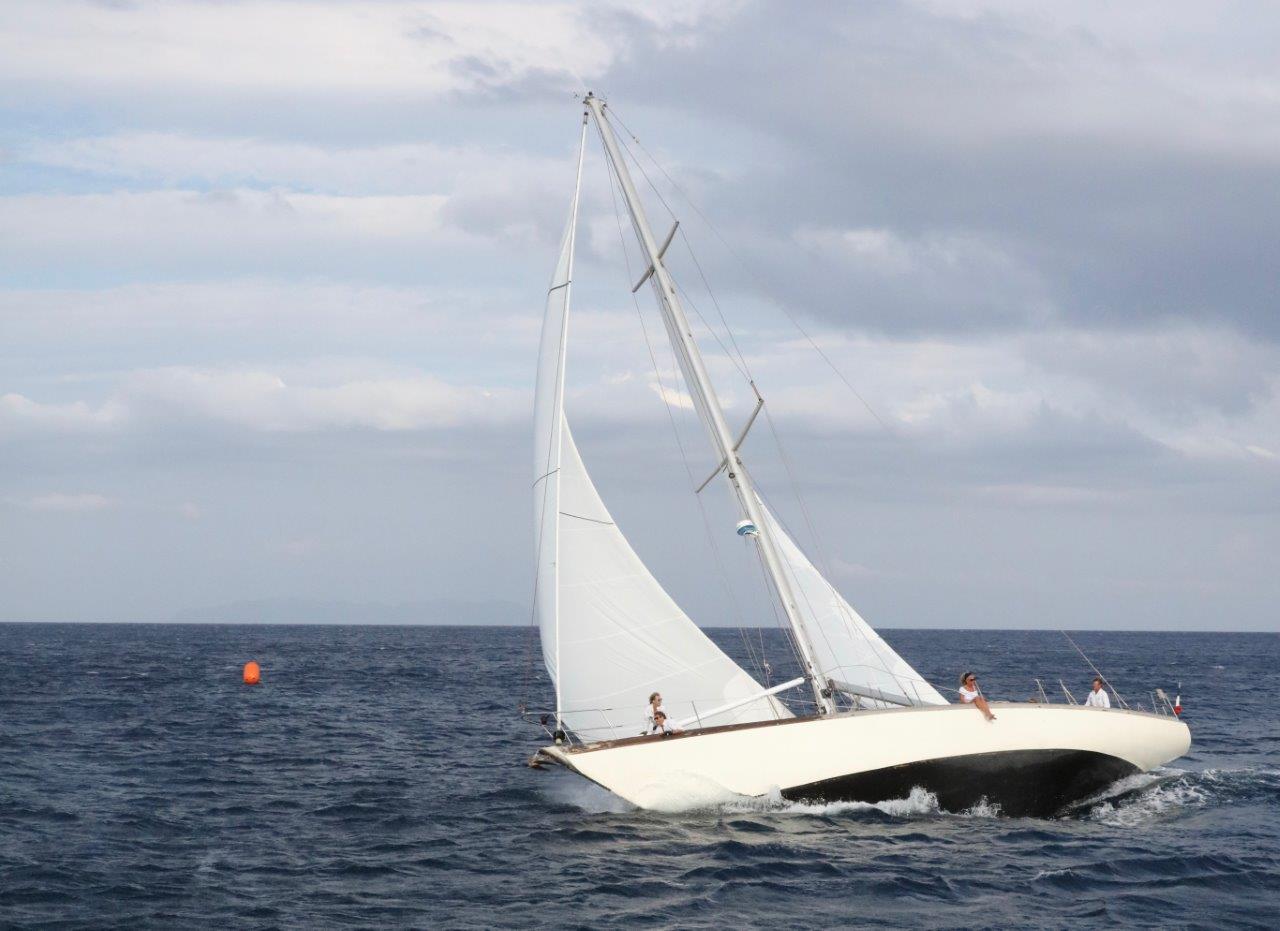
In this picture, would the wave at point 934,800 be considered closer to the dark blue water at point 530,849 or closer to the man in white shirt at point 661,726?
the dark blue water at point 530,849

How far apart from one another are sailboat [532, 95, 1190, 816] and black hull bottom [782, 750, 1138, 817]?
0.03 metres

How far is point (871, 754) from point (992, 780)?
7.28 feet

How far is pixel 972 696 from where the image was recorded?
20281mm

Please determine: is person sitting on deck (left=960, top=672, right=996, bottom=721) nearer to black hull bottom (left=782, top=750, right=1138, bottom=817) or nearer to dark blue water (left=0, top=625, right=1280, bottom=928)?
black hull bottom (left=782, top=750, right=1138, bottom=817)

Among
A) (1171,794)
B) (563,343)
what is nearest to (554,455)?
(563,343)

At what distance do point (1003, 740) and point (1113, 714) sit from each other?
1975 mm

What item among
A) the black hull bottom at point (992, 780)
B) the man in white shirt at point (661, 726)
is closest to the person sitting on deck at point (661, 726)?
the man in white shirt at point (661, 726)

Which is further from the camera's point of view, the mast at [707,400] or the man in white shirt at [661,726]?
the mast at [707,400]

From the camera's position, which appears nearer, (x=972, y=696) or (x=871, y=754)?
(x=871, y=754)

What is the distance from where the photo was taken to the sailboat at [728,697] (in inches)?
773

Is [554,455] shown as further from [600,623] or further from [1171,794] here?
[1171,794]

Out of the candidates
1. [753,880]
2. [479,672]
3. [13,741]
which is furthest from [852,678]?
[479,672]

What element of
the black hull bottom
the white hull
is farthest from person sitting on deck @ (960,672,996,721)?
the black hull bottom

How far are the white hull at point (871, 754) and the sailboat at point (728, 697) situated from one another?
0.03m
